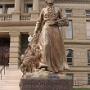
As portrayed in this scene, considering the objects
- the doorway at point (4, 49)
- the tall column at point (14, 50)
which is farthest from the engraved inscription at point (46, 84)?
the doorway at point (4, 49)

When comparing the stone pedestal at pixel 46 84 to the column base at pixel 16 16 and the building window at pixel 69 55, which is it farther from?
the building window at pixel 69 55

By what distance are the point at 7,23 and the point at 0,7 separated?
6.43 metres

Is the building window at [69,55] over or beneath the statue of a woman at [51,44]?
beneath

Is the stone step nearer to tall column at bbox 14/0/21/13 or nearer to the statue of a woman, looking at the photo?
the statue of a woman

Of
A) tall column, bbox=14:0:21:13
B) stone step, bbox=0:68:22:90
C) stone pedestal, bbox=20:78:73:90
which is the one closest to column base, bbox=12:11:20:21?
tall column, bbox=14:0:21:13

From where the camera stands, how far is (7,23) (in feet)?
81.6

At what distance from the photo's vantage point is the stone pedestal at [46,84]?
666 centimetres

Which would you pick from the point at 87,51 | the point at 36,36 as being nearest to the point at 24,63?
the point at 36,36

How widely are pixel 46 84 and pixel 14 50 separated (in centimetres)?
1761

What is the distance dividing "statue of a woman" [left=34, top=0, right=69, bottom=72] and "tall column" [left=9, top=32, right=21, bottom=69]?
52.6 feet

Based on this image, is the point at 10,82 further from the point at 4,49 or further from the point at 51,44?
the point at 4,49

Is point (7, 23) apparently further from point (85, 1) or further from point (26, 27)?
point (85, 1)

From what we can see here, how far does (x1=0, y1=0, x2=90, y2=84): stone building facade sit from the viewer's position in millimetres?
24781

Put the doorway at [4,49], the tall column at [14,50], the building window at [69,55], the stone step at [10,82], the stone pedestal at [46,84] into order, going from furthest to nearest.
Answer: the building window at [69,55] → the doorway at [4,49] → the tall column at [14,50] → the stone step at [10,82] → the stone pedestal at [46,84]
